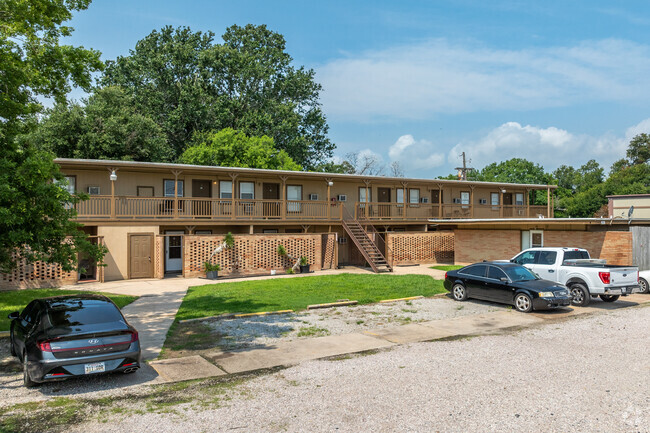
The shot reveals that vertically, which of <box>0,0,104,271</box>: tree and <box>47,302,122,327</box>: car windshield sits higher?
<box>0,0,104,271</box>: tree

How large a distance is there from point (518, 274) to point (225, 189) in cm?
1682

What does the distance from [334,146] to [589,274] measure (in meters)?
36.1

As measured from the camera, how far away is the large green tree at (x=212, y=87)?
1658 inches

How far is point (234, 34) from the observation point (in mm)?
48406

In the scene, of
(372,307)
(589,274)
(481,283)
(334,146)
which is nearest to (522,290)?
(481,283)

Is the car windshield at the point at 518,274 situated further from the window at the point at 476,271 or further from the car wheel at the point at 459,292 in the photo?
the car wheel at the point at 459,292

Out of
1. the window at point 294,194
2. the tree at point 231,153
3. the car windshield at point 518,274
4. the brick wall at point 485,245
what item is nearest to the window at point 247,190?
the window at point 294,194

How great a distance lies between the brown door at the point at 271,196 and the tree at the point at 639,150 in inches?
→ 2838

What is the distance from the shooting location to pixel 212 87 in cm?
4434

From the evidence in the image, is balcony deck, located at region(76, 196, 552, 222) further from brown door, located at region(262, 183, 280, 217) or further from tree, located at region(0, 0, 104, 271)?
tree, located at region(0, 0, 104, 271)

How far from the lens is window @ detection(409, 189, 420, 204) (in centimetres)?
3309

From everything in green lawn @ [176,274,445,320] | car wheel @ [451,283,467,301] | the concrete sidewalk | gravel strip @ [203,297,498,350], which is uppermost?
car wheel @ [451,283,467,301]

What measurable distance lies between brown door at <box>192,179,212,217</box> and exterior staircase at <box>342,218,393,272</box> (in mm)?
7689

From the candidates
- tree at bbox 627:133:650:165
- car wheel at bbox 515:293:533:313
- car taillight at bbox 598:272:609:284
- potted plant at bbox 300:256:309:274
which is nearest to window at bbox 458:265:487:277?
car wheel at bbox 515:293:533:313
